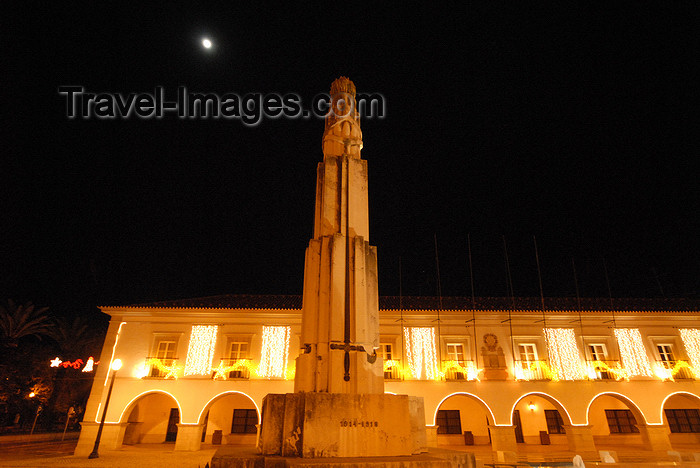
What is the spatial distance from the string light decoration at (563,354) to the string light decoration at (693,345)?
599cm

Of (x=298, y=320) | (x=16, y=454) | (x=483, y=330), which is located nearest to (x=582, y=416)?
(x=483, y=330)

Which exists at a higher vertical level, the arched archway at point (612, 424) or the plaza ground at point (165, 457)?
the arched archway at point (612, 424)

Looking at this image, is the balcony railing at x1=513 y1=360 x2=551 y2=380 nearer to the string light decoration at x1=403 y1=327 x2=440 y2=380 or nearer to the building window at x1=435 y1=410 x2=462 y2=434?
the string light decoration at x1=403 y1=327 x2=440 y2=380

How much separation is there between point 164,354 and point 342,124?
17492 mm

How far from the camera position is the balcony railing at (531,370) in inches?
794

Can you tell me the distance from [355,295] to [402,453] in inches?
100

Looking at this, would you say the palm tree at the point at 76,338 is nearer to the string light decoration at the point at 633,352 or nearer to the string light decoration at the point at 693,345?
the string light decoration at the point at 633,352

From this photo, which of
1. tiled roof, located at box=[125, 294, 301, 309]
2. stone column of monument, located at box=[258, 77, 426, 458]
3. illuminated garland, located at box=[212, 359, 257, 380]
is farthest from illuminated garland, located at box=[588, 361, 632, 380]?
stone column of monument, located at box=[258, 77, 426, 458]

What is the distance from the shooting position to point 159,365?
19.9 m

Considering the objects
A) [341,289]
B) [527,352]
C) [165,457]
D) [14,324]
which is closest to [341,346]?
[341,289]

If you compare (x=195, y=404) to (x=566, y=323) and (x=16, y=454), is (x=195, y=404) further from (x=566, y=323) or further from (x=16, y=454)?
(x=566, y=323)

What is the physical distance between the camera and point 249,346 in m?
20.4

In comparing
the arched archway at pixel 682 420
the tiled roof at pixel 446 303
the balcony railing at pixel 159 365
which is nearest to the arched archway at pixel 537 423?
the tiled roof at pixel 446 303

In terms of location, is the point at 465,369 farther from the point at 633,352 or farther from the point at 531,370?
the point at 633,352
